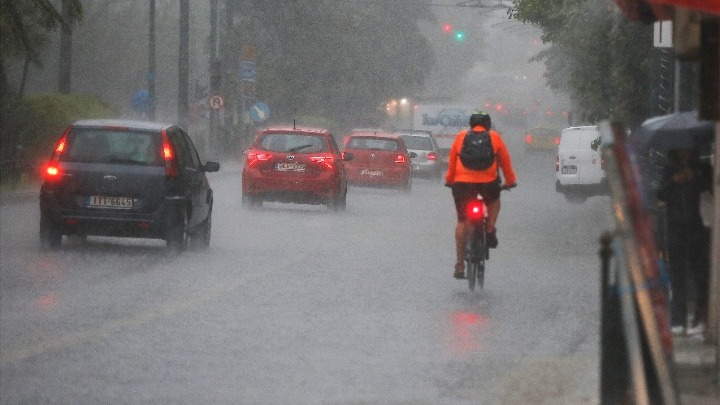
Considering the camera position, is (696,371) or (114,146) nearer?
(696,371)

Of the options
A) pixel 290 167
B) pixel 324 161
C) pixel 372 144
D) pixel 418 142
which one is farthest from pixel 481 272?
pixel 418 142

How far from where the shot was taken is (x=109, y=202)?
19422 mm

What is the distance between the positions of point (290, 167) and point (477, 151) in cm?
1541

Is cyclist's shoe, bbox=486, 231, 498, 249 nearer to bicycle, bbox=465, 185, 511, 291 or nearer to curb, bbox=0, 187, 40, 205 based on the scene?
bicycle, bbox=465, 185, 511, 291

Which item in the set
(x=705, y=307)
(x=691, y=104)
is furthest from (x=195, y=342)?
(x=691, y=104)

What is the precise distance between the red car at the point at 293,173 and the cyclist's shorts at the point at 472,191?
15.1 meters

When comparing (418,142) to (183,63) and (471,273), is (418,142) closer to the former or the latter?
(183,63)

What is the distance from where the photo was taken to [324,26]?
8044cm

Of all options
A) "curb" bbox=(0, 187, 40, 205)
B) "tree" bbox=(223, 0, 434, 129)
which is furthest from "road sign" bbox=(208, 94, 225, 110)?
"curb" bbox=(0, 187, 40, 205)

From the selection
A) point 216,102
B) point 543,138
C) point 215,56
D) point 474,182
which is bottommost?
point 474,182

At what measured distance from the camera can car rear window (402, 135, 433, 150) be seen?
53916mm

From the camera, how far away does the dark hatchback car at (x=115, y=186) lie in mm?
19391

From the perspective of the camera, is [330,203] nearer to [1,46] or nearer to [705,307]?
[1,46]

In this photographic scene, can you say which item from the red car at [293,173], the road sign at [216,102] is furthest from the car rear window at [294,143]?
the road sign at [216,102]
